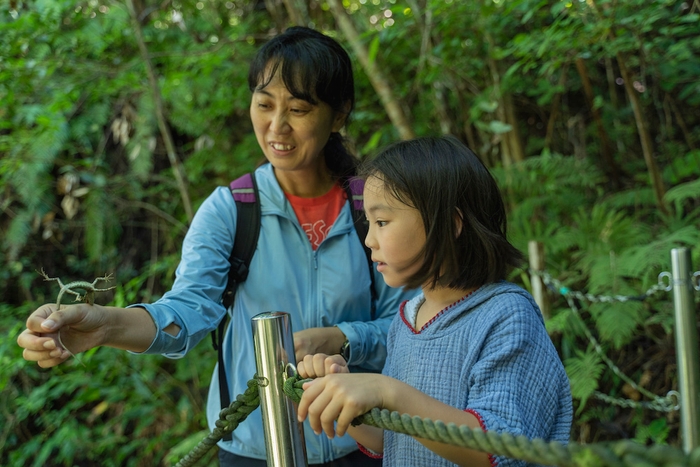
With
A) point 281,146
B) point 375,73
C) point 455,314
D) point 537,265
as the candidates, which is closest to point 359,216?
point 281,146

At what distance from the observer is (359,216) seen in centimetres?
172

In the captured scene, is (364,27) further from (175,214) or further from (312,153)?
(312,153)

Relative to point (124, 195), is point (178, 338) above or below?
below

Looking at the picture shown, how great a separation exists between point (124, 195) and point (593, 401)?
13.6 ft

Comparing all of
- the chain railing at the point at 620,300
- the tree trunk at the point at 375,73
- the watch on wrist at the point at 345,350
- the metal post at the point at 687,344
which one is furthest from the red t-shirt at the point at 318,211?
the tree trunk at the point at 375,73

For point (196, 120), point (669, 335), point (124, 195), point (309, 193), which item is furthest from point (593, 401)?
point (124, 195)

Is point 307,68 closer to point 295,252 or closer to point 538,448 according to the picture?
point 295,252

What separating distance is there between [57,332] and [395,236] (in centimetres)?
66

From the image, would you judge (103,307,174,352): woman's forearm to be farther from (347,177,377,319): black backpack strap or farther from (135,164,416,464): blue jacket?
(347,177,377,319): black backpack strap

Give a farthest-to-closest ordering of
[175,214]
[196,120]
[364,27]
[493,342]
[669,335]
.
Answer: [175,214] → [196,120] → [364,27] → [669,335] → [493,342]

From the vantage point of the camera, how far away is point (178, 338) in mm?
1384

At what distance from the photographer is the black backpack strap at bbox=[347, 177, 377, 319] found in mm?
1703

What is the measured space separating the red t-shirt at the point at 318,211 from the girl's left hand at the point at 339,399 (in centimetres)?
77

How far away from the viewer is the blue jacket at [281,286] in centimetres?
158
